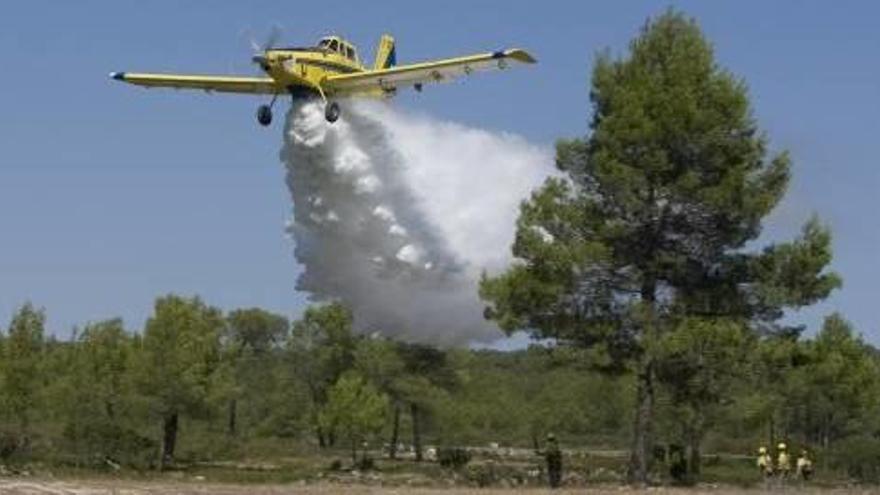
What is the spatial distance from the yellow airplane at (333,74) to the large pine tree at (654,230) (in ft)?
15.3

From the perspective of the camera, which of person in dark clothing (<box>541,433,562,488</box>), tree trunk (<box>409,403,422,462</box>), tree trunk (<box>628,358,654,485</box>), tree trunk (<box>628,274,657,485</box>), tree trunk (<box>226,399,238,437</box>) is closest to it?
person in dark clothing (<box>541,433,562,488</box>)

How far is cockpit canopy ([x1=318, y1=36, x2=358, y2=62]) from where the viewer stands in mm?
52688

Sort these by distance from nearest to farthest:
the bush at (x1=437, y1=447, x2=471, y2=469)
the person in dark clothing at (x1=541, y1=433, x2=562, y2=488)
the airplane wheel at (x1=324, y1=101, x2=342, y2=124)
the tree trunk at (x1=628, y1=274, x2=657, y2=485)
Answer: the person in dark clothing at (x1=541, y1=433, x2=562, y2=488) → the tree trunk at (x1=628, y1=274, x2=657, y2=485) → the airplane wheel at (x1=324, y1=101, x2=342, y2=124) → the bush at (x1=437, y1=447, x2=471, y2=469)

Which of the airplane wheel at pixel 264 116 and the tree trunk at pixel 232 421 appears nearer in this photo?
the airplane wheel at pixel 264 116

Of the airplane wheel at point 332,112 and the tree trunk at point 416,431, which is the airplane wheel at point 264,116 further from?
the tree trunk at point 416,431

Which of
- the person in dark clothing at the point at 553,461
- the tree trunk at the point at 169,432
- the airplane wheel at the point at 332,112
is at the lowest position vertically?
the person in dark clothing at the point at 553,461

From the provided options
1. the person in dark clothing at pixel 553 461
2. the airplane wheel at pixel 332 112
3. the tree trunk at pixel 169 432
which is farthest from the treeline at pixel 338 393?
the airplane wheel at pixel 332 112

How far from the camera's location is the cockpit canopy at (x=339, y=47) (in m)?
52.7

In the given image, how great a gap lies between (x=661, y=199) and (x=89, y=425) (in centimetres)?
3305

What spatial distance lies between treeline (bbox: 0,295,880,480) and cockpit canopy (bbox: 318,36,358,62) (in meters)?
13.4

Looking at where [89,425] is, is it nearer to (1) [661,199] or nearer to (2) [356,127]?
(2) [356,127]

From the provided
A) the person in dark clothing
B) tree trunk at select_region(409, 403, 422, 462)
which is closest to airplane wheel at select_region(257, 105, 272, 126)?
the person in dark clothing

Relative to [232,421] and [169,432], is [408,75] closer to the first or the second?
[169,432]

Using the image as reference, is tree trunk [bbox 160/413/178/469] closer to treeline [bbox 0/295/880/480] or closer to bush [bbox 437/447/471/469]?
treeline [bbox 0/295/880/480]
